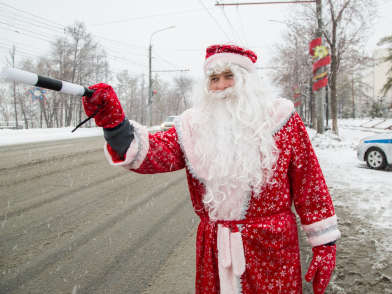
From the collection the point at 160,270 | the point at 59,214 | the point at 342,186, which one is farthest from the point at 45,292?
the point at 342,186

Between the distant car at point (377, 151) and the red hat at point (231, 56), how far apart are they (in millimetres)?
7819

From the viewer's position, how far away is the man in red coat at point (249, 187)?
1415 millimetres

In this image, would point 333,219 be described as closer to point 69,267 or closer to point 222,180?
point 222,180

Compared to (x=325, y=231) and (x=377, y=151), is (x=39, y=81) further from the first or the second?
(x=377, y=151)

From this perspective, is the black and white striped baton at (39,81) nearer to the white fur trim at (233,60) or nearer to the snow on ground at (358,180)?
the white fur trim at (233,60)

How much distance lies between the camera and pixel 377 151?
7852 millimetres

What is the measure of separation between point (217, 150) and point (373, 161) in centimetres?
813

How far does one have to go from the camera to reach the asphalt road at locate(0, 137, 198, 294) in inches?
106

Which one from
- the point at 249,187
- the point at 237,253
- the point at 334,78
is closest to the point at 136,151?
the point at 249,187

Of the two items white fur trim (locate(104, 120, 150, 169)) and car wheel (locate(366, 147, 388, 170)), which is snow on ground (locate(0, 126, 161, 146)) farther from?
car wheel (locate(366, 147, 388, 170))

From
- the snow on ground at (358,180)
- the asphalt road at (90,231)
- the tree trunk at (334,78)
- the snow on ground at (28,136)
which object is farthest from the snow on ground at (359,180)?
the snow on ground at (28,136)

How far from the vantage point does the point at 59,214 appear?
4289 mm

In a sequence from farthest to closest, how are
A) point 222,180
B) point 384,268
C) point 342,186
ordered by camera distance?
point 342,186 → point 384,268 → point 222,180

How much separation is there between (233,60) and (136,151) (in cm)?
80
